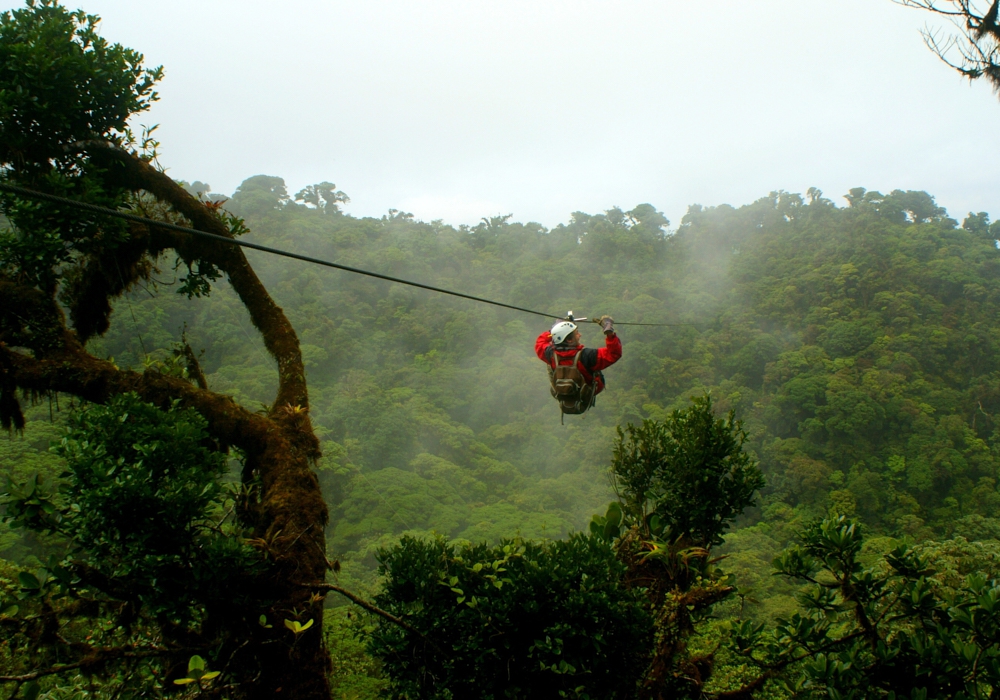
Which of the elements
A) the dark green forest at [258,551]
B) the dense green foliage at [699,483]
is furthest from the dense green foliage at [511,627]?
the dense green foliage at [699,483]

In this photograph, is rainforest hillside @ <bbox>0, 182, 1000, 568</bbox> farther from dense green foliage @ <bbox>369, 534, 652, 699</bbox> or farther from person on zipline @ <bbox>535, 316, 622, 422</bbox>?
dense green foliage @ <bbox>369, 534, 652, 699</bbox>

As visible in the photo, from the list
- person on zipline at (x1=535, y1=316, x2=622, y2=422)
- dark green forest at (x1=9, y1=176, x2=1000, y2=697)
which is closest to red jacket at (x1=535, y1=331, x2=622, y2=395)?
person on zipline at (x1=535, y1=316, x2=622, y2=422)

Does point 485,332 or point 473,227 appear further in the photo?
point 473,227

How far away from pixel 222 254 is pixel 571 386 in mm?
3044

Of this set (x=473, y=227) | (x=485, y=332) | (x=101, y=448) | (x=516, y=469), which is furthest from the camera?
(x=473, y=227)

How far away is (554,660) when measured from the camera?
3.06 metres

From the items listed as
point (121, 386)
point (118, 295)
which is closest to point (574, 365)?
point (121, 386)

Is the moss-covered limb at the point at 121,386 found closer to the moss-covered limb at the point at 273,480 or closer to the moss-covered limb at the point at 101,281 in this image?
the moss-covered limb at the point at 273,480

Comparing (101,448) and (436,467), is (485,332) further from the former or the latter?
(101,448)

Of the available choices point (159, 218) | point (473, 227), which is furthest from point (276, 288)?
point (159, 218)

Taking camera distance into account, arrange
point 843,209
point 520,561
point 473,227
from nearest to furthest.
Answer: point 520,561 → point 843,209 → point 473,227

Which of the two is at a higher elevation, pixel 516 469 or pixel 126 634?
pixel 126 634

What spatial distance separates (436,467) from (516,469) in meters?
3.70

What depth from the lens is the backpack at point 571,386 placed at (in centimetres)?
534
